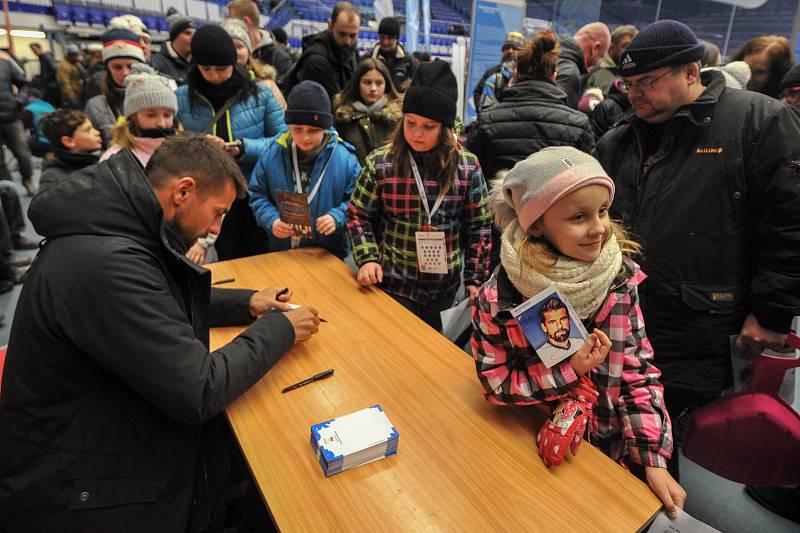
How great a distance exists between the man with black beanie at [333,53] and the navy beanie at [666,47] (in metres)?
2.67

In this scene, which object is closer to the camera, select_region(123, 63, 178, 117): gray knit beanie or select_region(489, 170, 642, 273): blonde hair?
select_region(489, 170, 642, 273): blonde hair

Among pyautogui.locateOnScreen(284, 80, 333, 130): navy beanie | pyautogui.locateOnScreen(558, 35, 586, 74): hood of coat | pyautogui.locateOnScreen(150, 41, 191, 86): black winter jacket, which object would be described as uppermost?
pyautogui.locateOnScreen(558, 35, 586, 74): hood of coat

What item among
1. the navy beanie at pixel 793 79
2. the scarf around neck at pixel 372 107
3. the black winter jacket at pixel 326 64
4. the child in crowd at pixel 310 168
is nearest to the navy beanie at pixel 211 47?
the child in crowd at pixel 310 168

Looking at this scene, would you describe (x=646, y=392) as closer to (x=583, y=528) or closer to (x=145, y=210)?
(x=583, y=528)

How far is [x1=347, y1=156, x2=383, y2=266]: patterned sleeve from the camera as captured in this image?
201 cm

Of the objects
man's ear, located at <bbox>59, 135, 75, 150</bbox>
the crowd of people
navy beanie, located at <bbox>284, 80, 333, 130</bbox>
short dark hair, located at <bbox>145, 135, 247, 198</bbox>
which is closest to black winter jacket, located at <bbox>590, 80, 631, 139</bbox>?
the crowd of people

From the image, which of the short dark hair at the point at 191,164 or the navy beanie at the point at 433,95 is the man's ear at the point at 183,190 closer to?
the short dark hair at the point at 191,164

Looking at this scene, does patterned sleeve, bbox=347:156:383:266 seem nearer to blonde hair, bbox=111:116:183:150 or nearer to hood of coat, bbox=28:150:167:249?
hood of coat, bbox=28:150:167:249

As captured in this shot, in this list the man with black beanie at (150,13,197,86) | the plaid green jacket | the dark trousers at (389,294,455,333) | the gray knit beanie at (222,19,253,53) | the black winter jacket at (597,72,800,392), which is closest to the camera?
the black winter jacket at (597,72,800,392)

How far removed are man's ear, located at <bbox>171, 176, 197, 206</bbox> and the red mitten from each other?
108cm

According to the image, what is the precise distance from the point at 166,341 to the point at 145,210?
31cm

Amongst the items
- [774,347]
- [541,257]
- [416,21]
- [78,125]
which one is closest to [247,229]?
[78,125]

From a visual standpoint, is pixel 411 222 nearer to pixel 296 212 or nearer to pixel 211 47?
pixel 296 212

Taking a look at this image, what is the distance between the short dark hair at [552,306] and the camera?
3.52ft
